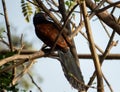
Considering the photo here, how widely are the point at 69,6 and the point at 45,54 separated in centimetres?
55

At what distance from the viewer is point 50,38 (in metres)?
3.31

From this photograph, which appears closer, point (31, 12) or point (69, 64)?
point (69, 64)

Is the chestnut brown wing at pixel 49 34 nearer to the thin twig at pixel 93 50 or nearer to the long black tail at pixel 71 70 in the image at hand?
the long black tail at pixel 71 70

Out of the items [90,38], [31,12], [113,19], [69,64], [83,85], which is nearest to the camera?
[90,38]

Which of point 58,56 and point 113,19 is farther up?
point 113,19

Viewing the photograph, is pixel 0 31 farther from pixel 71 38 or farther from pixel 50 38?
pixel 71 38

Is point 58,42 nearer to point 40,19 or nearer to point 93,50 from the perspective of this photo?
point 40,19

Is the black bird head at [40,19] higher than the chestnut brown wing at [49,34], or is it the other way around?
the black bird head at [40,19]

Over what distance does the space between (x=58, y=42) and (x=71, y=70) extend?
0.38 metres

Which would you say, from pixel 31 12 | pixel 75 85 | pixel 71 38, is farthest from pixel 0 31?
pixel 75 85

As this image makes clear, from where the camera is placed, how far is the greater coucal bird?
2902mm

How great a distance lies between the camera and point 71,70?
2963mm

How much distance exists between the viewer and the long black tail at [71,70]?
2.66 metres

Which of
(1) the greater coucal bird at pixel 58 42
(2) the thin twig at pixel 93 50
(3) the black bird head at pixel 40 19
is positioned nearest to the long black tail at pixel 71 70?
(1) the greater coucal bird at pixel 58 42
